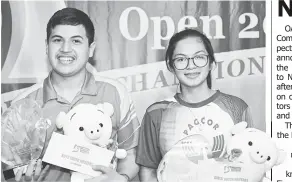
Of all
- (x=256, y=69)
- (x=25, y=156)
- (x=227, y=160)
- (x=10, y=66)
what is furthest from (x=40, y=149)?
(x=256, y=69)

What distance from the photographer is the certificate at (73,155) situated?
1.65 meters

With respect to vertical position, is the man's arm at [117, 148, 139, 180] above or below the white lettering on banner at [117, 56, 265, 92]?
below

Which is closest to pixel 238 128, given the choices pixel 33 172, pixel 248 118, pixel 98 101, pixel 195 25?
pixel 248 118

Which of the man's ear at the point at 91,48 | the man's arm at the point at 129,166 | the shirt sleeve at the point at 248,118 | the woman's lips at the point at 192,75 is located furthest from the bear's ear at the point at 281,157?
the man's ear at the point at 91,48

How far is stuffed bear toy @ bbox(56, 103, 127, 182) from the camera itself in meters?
1.63

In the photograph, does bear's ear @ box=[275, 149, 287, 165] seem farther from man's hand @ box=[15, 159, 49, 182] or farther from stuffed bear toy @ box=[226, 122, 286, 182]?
man's hand @ box=[15, 159, 49, 182]

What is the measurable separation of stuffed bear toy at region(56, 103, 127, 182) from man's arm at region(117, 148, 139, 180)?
23 mm

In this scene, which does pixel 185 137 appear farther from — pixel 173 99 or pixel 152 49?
pixel 152 49

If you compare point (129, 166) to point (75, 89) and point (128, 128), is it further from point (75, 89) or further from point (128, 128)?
point (75, 89)

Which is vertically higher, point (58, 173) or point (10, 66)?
point (10, 66)

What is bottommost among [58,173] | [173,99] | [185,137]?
[58,173]

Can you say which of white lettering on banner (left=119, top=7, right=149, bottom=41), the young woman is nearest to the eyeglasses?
the young woman

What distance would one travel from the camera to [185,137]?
1.65 m

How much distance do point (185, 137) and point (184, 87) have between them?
175mm
